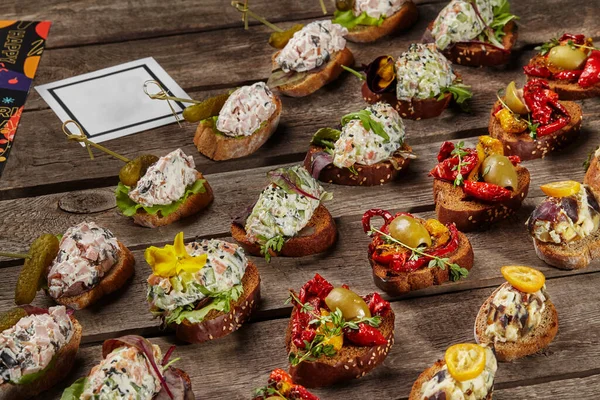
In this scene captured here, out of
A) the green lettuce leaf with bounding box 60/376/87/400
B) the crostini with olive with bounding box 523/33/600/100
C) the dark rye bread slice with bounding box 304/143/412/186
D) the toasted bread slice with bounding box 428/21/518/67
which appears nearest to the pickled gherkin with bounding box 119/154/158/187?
the dark rye bread slice with bounding box 304/143/412/186

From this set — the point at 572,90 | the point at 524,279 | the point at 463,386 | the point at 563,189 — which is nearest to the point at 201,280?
the point at 463,386

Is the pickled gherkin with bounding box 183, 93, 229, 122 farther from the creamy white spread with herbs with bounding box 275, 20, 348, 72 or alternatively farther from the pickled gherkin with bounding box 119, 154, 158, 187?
the creamy white spread with herbs with bounding box 275, 20, 348, 72

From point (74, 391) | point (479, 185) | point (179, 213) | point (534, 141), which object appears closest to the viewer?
point (74, 391)

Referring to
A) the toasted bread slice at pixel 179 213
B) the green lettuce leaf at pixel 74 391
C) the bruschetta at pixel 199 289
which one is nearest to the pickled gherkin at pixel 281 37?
the toasted bread slice at pixel 179 213

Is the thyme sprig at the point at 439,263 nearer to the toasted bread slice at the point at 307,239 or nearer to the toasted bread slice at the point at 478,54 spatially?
the toasted bread slice at the point at 307,239

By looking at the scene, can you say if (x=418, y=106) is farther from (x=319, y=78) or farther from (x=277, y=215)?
(x=277, y=215)

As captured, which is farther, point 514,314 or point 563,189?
point 563,189

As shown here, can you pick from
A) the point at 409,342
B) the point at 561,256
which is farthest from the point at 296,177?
the point at 561,256
